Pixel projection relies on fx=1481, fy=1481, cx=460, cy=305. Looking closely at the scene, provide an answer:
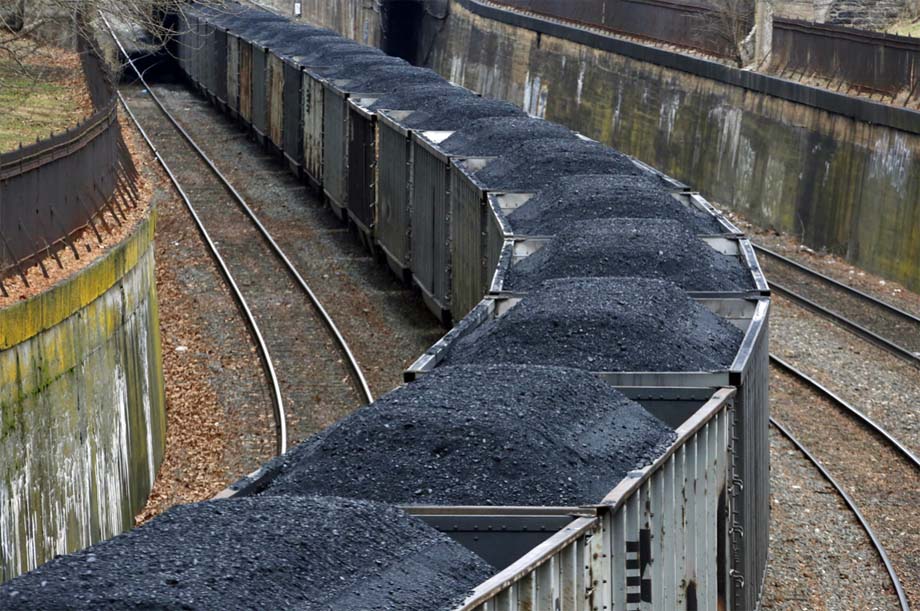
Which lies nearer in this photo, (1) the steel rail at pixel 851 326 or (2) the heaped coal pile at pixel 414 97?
(1) the steel rail at pixel 851 326

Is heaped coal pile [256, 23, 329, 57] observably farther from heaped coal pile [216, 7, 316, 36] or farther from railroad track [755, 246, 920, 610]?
railroad track [755, 246, 920, 610]

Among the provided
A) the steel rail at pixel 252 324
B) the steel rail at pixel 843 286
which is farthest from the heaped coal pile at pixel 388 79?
the steel rail at pixel 843 286

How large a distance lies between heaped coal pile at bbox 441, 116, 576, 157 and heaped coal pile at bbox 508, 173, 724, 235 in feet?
11.7

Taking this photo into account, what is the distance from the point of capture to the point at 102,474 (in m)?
13.5

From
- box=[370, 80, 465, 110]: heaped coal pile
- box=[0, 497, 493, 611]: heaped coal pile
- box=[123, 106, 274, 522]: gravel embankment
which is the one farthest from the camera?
box=[370, 80, 465, 110]: heaped coal pile

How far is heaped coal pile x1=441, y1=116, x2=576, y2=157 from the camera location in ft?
63.2

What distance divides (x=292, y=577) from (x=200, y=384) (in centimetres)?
1346

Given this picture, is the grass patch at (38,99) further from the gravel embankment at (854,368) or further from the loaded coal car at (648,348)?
the loaded coal car at (648,348)

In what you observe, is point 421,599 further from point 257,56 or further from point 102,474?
point 257,56

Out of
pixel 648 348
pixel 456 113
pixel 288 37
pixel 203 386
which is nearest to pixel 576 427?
pixel 648 348

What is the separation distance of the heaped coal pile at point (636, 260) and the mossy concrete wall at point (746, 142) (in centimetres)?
1413

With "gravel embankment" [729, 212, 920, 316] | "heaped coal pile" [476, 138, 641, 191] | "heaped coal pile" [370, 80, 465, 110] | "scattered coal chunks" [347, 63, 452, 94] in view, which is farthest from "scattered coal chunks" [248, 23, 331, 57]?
"heaped coal pile" [476, 138, 641, 191]

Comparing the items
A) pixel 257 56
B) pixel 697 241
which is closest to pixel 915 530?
pixel 697 241

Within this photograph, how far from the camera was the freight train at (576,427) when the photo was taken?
6590 mm
